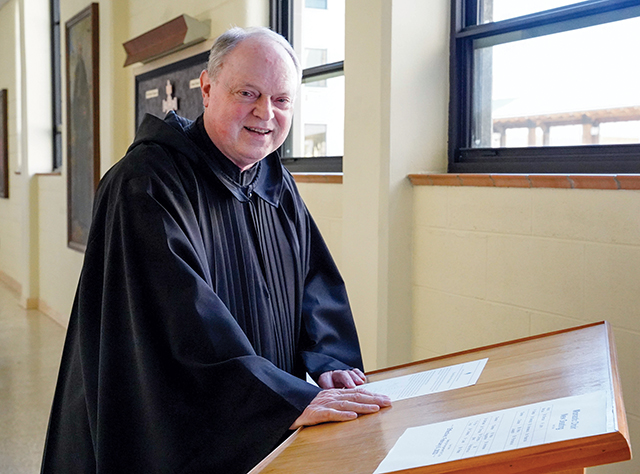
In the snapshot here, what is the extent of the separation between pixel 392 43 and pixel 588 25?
0.71 meters

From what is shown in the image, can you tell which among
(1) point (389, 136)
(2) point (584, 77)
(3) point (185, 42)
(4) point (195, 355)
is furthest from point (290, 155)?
(4) point (195, 355)

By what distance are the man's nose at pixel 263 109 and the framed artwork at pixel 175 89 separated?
7.66 ft

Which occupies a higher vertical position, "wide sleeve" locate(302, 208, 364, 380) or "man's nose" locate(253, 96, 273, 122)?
"man's nose" locate(253, 96, 273, 122)

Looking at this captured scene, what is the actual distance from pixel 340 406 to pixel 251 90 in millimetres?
830

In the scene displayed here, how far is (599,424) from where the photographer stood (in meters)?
0.79

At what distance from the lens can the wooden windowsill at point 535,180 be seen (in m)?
1.80

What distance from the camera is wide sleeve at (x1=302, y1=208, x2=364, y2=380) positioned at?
1.80 m

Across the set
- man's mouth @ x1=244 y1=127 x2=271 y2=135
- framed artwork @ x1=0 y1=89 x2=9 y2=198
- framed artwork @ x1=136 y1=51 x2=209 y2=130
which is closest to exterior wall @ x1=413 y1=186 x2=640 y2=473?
man's mouth @ x1=244 y1=127 x2=271 y2=135

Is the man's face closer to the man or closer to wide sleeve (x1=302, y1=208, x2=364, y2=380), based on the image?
the man

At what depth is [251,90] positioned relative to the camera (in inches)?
64.9

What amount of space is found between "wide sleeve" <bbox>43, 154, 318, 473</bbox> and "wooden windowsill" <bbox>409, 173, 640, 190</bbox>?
3.51ft

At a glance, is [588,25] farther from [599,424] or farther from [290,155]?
[290,155]

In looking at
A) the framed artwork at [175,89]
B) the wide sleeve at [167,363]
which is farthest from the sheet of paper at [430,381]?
the framed artwork at [175,89]

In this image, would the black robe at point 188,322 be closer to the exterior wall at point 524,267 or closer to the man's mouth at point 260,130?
the man's mouth at point 260,130
